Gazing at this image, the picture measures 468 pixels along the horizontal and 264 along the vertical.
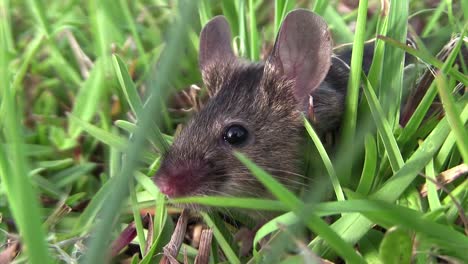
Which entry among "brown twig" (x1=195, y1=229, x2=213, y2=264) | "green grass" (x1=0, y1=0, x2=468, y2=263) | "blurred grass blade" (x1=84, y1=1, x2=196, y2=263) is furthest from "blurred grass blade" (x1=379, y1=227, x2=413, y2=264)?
"blurred grass blade" (x1=84, y1=1, x2=196, y2=263)

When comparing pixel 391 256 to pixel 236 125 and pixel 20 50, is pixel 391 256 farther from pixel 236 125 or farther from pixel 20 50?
pixel 20 50

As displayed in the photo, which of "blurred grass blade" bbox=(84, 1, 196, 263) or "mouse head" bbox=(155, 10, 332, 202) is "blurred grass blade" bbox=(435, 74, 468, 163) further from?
"blurred grass blade" bbox=(84, 1, 196, 263)

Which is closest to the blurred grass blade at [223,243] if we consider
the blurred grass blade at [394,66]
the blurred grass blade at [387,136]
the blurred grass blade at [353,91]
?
the blurred grass blade at [353,91]

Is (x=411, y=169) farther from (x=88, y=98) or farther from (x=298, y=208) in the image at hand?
(x=88, y=98)

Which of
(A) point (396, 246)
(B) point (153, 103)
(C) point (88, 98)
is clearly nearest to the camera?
(B) point (153, 103)

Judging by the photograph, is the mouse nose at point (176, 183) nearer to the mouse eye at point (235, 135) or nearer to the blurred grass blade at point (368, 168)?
the mouse eye at point (235, 135)

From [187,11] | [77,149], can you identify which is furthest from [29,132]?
[187,11]

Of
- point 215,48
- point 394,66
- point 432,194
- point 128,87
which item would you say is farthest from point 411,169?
point 215,48
